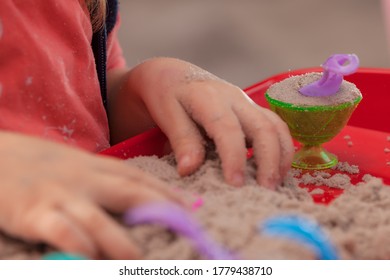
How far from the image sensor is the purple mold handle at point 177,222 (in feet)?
1.02

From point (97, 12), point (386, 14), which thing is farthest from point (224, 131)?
point (386, 14)

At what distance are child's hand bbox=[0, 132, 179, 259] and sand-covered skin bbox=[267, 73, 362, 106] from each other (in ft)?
0.87

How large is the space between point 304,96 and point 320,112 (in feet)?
0.08

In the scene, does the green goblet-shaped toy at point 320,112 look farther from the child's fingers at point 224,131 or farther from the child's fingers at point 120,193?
the child's fingers at point 120,193

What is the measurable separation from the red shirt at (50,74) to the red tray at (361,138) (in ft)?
0.20

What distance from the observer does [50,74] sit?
53 centimetres

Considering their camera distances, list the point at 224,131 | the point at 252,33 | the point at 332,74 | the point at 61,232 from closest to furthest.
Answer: the point at 61,232
the point at 224,131
the point at 332,74
the point at 252,33

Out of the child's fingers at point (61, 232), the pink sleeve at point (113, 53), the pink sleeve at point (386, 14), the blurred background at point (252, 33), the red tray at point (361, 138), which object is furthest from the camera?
the pink sleeve at point (386, 14)

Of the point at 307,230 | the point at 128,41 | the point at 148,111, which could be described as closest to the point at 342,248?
the point at 307,230

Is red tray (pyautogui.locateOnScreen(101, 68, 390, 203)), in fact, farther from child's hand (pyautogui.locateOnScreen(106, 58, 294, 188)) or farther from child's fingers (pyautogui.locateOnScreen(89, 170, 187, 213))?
child's fingers (pyautogui.locateOnScreen(89, 170, 187, 213))

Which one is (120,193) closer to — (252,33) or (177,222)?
(177,222)

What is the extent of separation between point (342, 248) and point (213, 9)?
139cm

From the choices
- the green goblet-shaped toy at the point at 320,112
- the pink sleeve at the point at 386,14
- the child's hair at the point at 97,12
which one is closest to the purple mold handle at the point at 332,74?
the green goblet-shaped toy at the point at 320,112

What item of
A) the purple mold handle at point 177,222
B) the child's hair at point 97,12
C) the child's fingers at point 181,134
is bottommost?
the child's fingers at point 181,134
